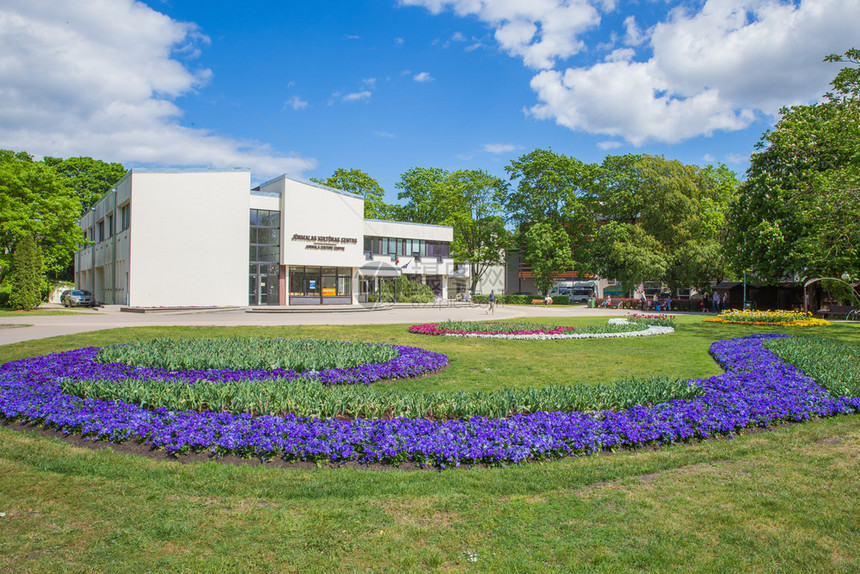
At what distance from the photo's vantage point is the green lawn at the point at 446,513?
3.25 metres

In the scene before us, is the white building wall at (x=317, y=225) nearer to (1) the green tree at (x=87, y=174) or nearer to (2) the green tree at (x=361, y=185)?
(2) the green tree at (x=361, y=185)

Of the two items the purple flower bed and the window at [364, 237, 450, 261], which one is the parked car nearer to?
the window at [364, 237, 450, 261]

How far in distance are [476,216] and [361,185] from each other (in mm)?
12816

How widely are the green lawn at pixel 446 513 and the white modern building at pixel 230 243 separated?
3002 centimetres

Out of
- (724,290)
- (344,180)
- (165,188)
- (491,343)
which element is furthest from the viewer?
(344,180)

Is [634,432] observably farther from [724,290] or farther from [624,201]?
[624,201]

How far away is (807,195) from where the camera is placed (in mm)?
15086

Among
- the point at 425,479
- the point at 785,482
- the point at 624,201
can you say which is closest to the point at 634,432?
the point at 785,482

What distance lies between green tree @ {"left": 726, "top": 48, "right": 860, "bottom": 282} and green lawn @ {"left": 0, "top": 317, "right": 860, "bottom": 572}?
1156cm

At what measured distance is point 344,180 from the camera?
54.7 metres

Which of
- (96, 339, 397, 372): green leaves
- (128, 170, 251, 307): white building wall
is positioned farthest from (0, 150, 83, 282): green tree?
(96, 339, 397, 372): green leaves

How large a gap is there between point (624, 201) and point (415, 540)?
48.6 m

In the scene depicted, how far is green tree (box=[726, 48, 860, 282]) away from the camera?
14562mm

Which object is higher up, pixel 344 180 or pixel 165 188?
pixel 344 180
